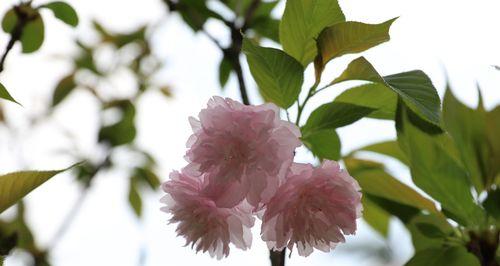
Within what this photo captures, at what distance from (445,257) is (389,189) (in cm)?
13

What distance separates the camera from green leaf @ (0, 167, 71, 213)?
2.12 feet

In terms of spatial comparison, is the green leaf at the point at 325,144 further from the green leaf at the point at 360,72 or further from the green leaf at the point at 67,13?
the green leaf at the point at 67,13

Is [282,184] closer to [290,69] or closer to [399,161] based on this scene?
[290,69]

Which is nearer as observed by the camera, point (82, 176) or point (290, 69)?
point (290, 69)

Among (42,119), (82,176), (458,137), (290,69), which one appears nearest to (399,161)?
(458,137)

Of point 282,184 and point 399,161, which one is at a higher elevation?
point 282,184

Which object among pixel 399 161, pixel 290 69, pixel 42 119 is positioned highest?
pixel 290 69

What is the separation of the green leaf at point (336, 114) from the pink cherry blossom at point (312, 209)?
0.15 feet

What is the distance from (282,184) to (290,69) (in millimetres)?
127

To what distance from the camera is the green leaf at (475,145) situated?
2.42 feet

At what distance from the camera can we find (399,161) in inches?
36.6

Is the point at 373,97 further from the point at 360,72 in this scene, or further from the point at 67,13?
the point at 67,13

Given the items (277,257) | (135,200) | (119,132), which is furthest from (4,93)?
(135,200)

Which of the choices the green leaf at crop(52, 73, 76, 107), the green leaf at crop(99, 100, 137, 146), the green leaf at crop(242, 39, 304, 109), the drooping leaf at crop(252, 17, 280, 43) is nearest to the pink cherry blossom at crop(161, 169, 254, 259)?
the green leaf at crop(242, 39, 304, 109)
